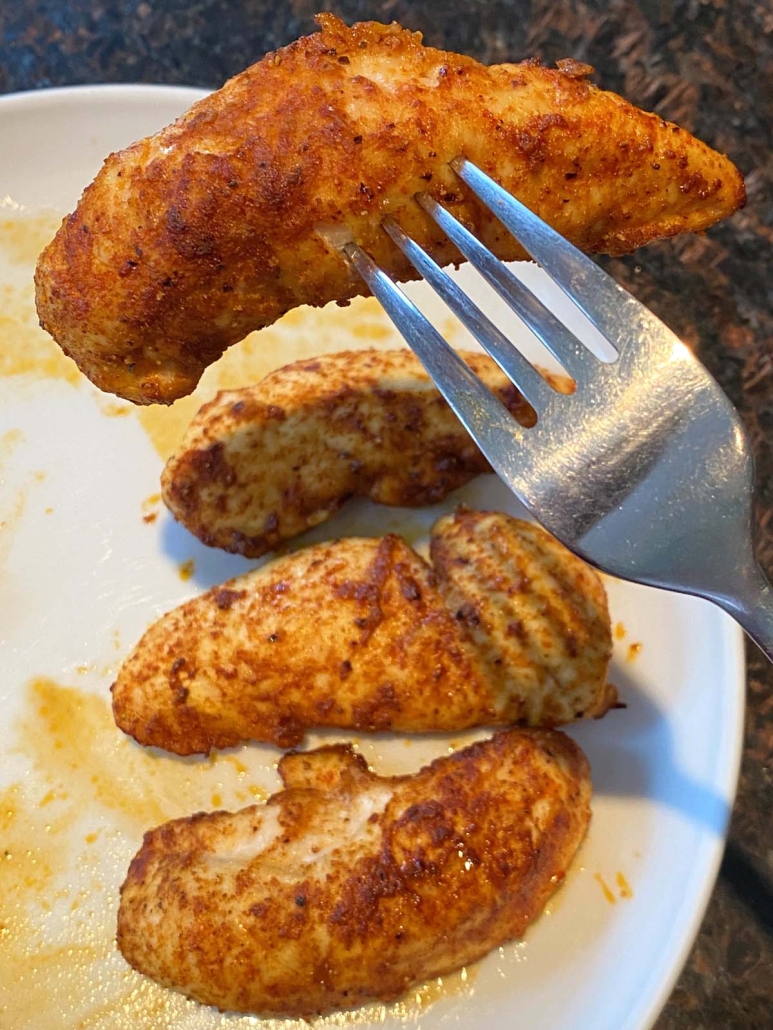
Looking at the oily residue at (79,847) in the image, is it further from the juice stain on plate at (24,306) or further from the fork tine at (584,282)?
the fork tine at (584,282)

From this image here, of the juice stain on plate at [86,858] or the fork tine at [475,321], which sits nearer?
the fork tine at [475,321]

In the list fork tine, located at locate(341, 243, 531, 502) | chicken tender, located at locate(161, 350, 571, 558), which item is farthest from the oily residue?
fork tine, located at locate(341, 243, 531, 502)

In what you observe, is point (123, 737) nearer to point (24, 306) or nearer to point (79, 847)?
point (79, 847)

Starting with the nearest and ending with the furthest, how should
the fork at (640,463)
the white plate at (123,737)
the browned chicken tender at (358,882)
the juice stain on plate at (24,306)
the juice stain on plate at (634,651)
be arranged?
the fork at (640,463) → the browned chicken tender at (358,882) → the white plate at (123,737) → the juice stain on plate at (634,651) → the juice stain on plate at (24,306)

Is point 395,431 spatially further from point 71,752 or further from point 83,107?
point 83,107

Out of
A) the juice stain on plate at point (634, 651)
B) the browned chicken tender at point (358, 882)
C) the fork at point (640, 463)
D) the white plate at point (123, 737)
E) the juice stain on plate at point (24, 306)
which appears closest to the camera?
the fork at point (640, 463)

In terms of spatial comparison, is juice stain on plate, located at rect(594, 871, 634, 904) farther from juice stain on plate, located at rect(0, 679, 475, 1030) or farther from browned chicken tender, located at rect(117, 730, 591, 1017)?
juice stain on plate, located at rect(0, 679, 475, 1030)

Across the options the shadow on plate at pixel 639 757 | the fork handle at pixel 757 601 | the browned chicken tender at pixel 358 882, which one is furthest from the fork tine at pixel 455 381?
the shadow on plate at pixel 639 757
